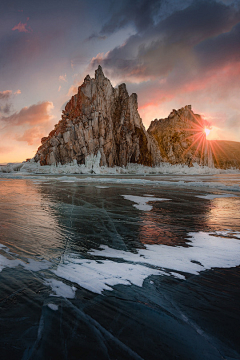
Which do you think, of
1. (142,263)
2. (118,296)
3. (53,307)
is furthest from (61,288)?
(142,263)

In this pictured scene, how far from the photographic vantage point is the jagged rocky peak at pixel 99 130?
53656 millimetres

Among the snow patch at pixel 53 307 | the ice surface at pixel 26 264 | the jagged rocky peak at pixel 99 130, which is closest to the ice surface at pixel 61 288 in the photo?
the snow patch at pixel 53 307

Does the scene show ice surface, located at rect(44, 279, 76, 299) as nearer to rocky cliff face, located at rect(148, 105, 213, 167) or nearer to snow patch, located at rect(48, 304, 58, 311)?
snow patch, located at rect(48, 304, 58, 311)

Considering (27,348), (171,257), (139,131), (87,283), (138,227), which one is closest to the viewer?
(27,348)

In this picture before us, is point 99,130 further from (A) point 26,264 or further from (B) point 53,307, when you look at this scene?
(B) point 53,307

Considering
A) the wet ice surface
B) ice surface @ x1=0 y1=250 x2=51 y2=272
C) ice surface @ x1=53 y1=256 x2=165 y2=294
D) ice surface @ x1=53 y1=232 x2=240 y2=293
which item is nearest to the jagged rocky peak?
the wet ice surface

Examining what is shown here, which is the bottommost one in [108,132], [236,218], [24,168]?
[236,218]

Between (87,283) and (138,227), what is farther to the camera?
(138,227)

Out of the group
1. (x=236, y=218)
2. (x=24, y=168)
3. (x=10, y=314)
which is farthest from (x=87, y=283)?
(x=24, y=168)

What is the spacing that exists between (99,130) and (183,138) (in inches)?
1939

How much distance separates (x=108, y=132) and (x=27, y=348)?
56659mm

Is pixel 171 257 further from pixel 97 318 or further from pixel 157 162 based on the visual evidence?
pixel 157 162

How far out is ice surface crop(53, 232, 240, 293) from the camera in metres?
2.00

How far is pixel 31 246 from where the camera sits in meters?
2.83
